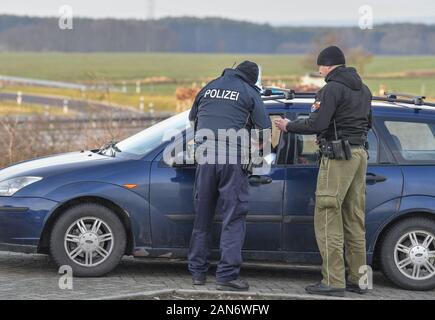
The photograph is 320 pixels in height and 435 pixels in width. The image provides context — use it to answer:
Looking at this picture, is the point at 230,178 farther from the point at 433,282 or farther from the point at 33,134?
the point at 33,134

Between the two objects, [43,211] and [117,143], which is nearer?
[43,211]

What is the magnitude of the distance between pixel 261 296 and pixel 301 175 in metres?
1.17

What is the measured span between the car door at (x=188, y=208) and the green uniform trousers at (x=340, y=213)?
1.28 ft

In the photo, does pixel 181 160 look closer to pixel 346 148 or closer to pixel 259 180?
pixel 259 180

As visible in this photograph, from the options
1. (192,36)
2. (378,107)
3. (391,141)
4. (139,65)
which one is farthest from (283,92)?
(192,36)

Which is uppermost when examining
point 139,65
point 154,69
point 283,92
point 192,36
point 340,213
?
point 192,36

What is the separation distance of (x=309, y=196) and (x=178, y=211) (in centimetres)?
104

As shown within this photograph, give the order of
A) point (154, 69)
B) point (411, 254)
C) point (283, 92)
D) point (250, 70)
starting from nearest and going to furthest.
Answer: point (250, 70) < point (411, 254) < point (283, 92) < point (154, 69)

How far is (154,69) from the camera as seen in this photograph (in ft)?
328

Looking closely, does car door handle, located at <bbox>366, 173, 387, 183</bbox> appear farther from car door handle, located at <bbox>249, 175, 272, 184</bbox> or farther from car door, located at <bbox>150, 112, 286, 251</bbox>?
car door handle, located at <bbox>249, 175, 272, 184</bbox>

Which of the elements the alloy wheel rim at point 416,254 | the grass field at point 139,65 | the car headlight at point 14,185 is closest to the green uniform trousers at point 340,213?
the alloy wheel rim at point 416,254

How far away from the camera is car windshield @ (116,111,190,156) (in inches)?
301

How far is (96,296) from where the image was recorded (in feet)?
21.9
